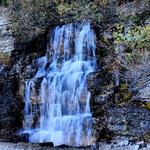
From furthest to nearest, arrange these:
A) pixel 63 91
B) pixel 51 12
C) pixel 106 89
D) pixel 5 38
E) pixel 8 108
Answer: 1. pixel 5 38
2. pixel 51 12
3. pixel 8 108
4. pixel 63 91
5. pixel 106 89

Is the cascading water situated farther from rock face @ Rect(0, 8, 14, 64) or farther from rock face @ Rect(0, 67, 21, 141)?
rock face @ Rect(0, 8, 14, 64)

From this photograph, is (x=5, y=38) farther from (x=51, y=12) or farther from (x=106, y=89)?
(x=106, y=89)

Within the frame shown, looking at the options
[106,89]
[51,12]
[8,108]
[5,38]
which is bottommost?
[8,108]

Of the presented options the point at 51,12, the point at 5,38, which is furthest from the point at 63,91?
the point at 5,38

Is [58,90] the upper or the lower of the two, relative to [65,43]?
lower

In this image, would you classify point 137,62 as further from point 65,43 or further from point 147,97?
point 65,43

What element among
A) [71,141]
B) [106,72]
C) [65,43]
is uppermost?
[65,43]

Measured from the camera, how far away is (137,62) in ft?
39.3

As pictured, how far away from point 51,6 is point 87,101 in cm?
470

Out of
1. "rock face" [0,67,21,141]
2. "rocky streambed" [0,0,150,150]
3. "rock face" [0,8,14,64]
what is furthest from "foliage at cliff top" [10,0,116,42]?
"rock face" [0,67,21,141]

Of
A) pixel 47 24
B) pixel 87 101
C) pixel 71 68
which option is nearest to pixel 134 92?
pixel 87 101

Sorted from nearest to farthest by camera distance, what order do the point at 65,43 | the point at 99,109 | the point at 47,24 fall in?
the point at 99,109
the point at 65,43
the point at 47,24

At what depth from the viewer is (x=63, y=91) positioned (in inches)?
511

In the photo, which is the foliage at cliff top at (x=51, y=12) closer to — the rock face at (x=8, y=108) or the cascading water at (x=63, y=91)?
the cascading water at (x=63, y=91)
